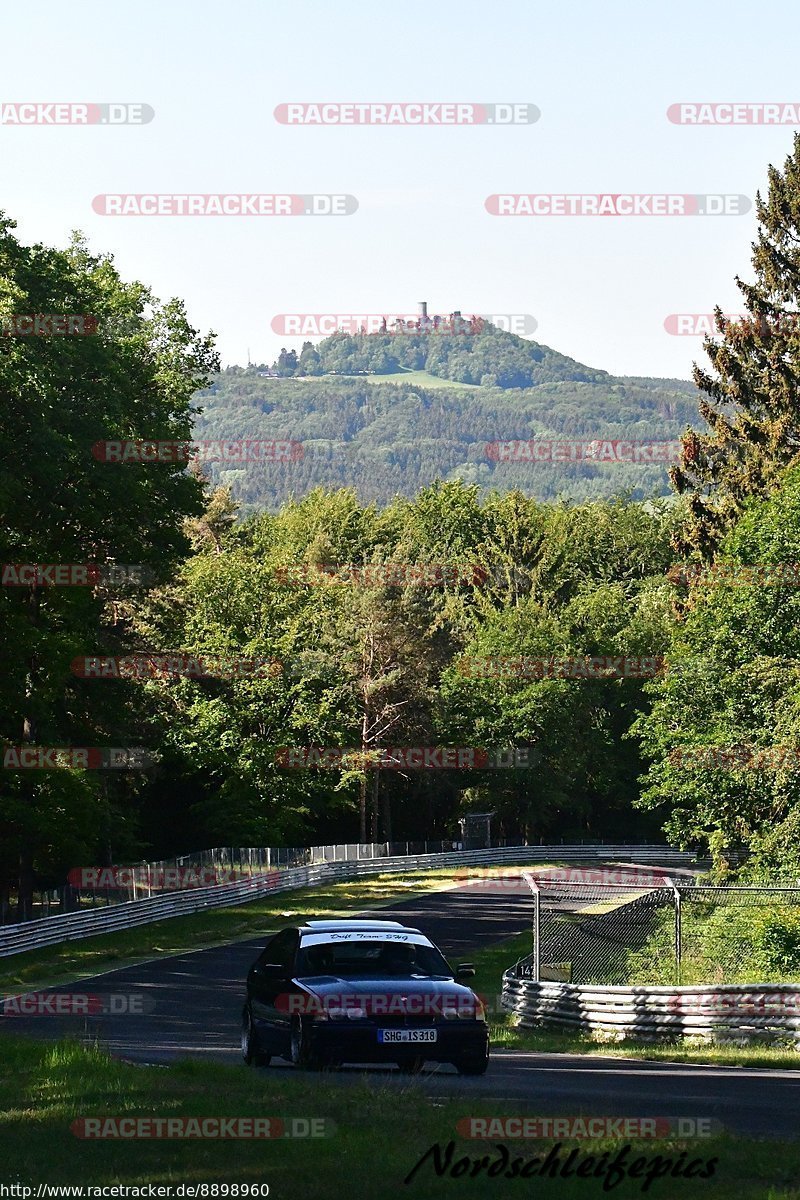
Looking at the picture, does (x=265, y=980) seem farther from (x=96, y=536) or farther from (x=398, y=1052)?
(x=96, y=536)

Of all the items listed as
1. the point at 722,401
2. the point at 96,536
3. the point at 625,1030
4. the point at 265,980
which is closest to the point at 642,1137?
the point at 265,980

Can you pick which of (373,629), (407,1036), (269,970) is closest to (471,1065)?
(407,1036)

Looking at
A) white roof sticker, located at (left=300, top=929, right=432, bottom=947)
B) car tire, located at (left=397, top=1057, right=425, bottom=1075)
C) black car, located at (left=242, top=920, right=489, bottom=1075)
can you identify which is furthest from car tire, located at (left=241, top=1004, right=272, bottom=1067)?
car tire, located at (left=397, top=1057, right=425, bottom=1075)

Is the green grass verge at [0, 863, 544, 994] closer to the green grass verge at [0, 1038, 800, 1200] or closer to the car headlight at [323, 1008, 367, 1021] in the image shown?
the car headlight at [323, 1008, 367, 1021]

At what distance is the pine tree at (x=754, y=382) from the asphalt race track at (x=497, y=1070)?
80.8 ft

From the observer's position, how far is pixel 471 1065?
583 inches

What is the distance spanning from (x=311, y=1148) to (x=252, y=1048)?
22.5 ft

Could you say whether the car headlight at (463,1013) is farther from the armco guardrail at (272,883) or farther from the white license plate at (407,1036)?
the armco guardrail at (272,883)

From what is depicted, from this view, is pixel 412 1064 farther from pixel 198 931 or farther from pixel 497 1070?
pixel 198 931

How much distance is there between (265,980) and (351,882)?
48.3 meters

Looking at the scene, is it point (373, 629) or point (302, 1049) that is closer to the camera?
point (302, 1049)

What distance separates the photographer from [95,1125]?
10859 millimetres

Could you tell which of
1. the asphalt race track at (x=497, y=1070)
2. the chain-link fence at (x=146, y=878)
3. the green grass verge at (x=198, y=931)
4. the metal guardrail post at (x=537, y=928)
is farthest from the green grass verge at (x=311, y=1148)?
the chain-link fence at (x=146, y=878)

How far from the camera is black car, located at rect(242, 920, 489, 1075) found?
14.5 metres
